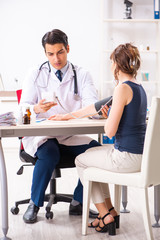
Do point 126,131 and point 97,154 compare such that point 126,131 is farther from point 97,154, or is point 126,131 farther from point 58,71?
point 58,71

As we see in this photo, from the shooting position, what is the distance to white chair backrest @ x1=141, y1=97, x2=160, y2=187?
1.82 metres

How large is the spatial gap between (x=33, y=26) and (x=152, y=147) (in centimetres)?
392

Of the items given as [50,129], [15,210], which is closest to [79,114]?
[50,129]

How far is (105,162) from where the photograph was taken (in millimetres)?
1979

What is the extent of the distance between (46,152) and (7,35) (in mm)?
3446

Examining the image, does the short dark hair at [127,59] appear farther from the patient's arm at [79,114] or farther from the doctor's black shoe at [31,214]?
the doctor's black shoe at [31,214]

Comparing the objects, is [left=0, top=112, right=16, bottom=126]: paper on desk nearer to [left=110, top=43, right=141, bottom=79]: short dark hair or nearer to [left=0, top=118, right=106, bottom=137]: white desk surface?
[left=0, top=118, right=106, bottom=137]: white desk surface

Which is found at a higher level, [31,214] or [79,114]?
[79,114]

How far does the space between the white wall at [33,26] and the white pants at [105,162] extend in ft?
11.4

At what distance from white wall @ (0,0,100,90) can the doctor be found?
2.78 meters

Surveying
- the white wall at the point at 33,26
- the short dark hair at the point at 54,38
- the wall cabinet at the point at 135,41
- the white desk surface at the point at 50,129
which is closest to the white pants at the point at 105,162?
the white desk surface at the point at 50,129

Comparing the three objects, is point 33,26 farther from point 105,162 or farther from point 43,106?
point 105,162

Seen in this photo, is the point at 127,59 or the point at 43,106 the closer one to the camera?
the point at 127,59

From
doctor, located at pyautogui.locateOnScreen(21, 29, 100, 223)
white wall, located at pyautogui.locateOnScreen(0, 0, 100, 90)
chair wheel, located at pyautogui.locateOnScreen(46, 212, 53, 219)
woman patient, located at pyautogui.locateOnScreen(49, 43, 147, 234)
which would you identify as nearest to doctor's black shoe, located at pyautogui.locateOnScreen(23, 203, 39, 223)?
doctor, located at pyautogui.locateOnScreen(21, 29, 100, 223)
